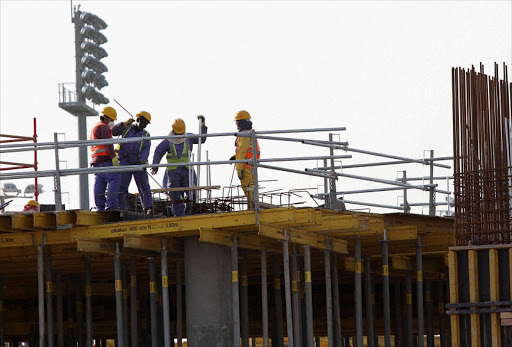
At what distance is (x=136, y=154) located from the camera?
78.9 ft

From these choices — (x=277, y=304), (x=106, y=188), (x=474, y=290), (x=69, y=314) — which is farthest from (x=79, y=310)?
(x=474, y=290)

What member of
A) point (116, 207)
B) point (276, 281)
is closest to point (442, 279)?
point (276, 281)

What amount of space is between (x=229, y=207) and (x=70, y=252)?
3.50 metres

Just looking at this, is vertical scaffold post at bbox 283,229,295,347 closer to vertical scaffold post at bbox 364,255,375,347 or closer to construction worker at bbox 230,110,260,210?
construction worker at bbox 230,110,260,210

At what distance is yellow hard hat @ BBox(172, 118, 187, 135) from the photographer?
24328 millimetres

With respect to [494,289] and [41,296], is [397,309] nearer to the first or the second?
[494,289]

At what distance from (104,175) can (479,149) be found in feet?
23.3

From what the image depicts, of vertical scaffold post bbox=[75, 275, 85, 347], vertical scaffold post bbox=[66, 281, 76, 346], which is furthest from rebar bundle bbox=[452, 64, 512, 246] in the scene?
vertical scaffold post bbox=[66, 281, 76, 346]

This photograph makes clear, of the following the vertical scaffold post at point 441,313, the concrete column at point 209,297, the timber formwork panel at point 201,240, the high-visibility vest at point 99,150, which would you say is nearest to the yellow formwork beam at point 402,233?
the timber formwork panel at point 201,240

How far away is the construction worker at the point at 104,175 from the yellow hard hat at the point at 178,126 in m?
1.29

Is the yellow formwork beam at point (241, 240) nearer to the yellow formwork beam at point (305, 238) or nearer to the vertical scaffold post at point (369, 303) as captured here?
the yellow formwork beam at point (305, 238)

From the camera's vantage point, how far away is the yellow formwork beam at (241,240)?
21.4m

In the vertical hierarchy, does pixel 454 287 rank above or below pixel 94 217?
below

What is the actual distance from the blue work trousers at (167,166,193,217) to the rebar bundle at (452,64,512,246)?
5318mm
